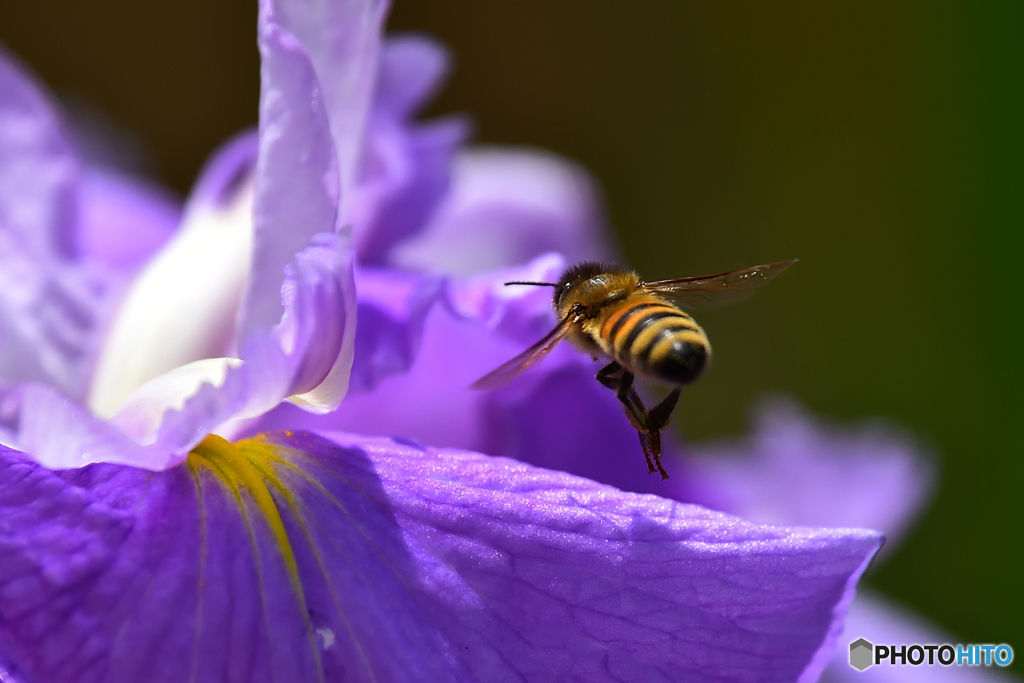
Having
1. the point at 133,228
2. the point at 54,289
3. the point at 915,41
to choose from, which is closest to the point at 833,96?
the point at 915,41

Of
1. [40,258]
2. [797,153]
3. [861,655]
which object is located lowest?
[797,153]

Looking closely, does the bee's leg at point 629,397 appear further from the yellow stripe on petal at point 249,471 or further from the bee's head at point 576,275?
the yellow stripe on petal at point 249,471

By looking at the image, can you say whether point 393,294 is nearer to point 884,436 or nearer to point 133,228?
point 133,228

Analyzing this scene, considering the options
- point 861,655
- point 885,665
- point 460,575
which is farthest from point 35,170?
point 885,665

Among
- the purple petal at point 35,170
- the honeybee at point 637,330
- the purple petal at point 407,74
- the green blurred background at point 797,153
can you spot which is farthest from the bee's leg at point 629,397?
the green blurred background at point 797,153

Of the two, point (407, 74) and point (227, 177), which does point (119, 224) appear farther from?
point (407, 74)

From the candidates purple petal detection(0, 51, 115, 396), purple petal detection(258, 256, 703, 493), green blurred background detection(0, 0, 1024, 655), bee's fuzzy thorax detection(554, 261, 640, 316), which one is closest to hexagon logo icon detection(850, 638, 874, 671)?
purple petal detection(258, 256, 703, 493)

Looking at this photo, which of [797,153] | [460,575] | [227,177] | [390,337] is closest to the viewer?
[460,575]
